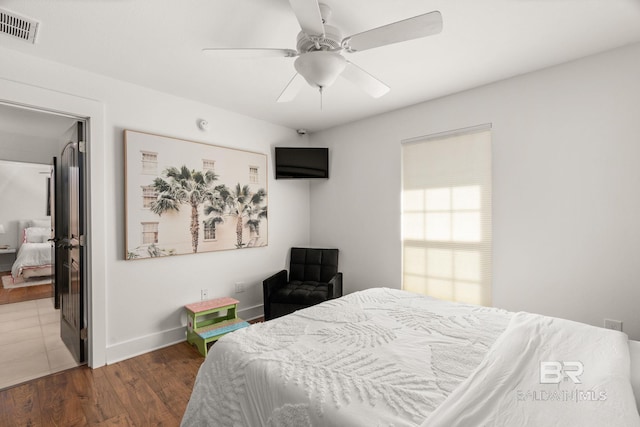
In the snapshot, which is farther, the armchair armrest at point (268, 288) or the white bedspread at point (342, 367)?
the armchair armrest at point (268, 288)

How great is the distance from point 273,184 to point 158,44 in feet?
6.78

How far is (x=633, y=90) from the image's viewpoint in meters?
2.12

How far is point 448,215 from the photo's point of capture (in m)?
3.02

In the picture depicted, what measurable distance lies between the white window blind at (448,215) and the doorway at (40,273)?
10.4 ft

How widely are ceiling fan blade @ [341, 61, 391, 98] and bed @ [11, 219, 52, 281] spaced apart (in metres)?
5.19

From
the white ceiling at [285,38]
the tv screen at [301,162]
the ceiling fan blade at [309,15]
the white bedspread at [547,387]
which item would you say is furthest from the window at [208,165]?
the white bedspread at [547,387]

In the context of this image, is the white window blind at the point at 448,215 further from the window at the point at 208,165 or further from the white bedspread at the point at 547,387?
the window at the point at 208,165

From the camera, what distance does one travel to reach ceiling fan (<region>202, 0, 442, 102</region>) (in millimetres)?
1464

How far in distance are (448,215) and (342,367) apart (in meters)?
2.22

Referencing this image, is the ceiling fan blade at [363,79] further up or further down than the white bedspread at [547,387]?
further up

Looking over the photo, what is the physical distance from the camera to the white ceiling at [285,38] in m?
1.75

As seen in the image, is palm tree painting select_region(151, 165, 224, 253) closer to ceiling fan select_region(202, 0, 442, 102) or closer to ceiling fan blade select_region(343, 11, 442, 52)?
ceiling fan select_region(202, 0, 442, 102)

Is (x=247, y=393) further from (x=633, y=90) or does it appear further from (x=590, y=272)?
(x=633, y=90)

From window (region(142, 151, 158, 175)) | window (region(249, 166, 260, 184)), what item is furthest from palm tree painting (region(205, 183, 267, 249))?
window (region(142, 151, 158, 175))
